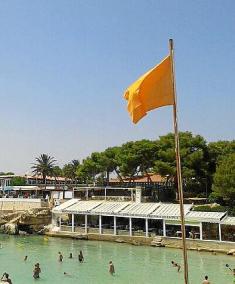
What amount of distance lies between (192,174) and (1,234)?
21952 mm

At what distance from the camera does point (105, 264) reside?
29938 mm

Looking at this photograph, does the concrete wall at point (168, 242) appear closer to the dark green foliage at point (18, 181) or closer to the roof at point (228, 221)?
the roof at point (228, 221)

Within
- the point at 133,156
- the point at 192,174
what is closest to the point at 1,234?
the point at 133,156

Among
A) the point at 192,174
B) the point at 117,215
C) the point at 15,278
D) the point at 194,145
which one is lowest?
the point at 15,278

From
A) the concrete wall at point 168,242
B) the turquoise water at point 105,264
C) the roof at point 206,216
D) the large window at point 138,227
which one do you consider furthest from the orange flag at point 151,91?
the large window at point 138,227

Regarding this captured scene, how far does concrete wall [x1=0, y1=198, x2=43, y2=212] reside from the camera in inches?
2034

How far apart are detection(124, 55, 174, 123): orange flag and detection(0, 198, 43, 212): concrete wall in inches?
1710

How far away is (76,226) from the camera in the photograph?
4425 cm

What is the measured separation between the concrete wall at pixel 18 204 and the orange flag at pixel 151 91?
43.4 m

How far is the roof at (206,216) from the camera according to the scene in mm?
35375

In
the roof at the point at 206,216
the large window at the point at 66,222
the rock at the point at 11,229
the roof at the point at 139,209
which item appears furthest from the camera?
the rock at the point at 11,229

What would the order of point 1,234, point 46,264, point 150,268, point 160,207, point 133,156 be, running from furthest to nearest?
point 133,156 < point 1,234 < point 160,207 < point 46,264 < point 150,268

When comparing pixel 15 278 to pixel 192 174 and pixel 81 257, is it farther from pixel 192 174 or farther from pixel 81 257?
pixel 192 174

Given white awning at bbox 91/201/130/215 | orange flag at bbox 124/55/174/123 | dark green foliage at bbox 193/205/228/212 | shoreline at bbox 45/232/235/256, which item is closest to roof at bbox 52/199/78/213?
shoreline at bbox 45/232/235/256
